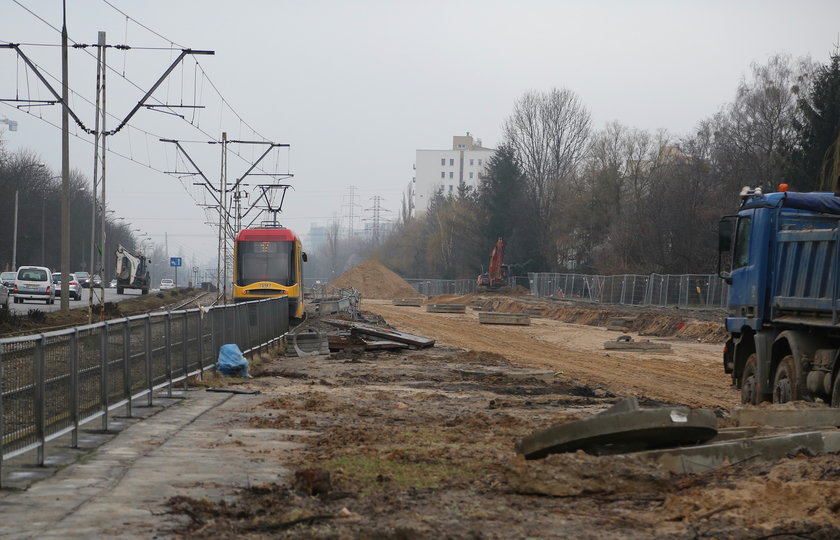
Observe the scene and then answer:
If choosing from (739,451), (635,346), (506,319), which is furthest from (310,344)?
(506,319)

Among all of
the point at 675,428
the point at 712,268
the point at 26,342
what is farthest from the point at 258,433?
the point at 712,268

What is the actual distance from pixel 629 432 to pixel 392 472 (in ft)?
6.90

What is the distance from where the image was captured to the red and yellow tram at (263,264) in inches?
1545

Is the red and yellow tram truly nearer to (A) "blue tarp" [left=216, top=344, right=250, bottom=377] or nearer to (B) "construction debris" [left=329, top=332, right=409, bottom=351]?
(B) "construction debris" [left=329, top=332, right=409, bottom=351]

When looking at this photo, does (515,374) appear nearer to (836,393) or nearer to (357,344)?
(357,344)

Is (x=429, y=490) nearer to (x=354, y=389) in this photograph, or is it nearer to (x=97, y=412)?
(x=97, y=412)

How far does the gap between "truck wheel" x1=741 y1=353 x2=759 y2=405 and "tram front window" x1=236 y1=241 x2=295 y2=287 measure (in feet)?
82.3

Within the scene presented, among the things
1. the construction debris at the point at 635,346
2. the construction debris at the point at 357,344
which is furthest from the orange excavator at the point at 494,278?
the construction debris at the point at 357,344

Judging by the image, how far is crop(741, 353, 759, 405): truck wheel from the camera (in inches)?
614

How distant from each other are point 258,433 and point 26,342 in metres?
3.67

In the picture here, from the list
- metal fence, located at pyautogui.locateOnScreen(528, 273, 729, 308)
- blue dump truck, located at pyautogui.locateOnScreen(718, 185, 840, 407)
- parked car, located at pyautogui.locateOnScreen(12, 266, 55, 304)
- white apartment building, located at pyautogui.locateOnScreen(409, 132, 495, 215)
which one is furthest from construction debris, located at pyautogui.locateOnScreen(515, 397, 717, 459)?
white apartment building, located at pyautogui.locateOnScreen(409, 132, 495, 215)

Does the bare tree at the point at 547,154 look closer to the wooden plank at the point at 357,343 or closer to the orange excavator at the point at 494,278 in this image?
the orange excavator at the point at 494,278

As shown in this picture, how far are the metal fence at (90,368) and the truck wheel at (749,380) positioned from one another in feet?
28.5

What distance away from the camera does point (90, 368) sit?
11.5 metres
